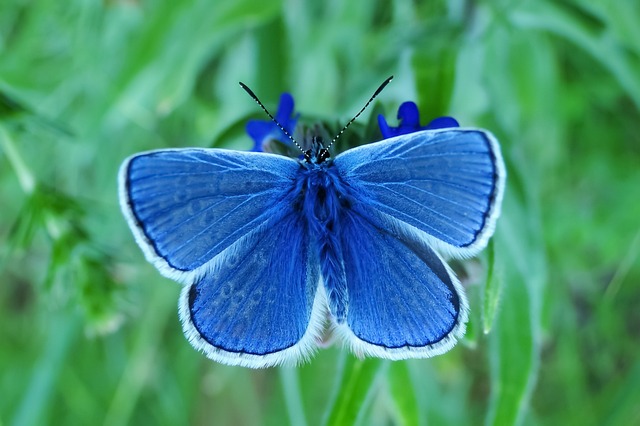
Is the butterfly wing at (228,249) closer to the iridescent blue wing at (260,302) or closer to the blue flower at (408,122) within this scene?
the iridescent blue wing at (260,302)

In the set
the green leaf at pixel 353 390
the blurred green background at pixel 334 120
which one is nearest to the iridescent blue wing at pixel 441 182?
the blurred green background at pixel 334 120

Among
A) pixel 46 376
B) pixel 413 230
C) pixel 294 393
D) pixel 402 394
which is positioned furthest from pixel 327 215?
pixel 46 376

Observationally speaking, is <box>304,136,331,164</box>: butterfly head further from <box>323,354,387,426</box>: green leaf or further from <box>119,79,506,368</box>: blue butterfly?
<box>323,354,387,426</box>: green leaf

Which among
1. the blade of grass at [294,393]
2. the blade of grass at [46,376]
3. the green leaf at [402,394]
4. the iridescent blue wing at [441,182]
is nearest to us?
the iridescent blue wing at [441,182]

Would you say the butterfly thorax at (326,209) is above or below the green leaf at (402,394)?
above

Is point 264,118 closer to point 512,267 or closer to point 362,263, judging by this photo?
point 362,263

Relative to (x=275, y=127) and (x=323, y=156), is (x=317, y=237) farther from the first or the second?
(x=275, y=127)

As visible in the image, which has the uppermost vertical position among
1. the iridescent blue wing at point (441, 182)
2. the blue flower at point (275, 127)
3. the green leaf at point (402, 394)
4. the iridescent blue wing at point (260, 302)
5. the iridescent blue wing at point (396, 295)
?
the iridescent blue wing at point (441, 182)

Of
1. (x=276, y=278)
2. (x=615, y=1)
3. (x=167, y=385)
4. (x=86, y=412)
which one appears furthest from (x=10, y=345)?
(x=615, y=1)
